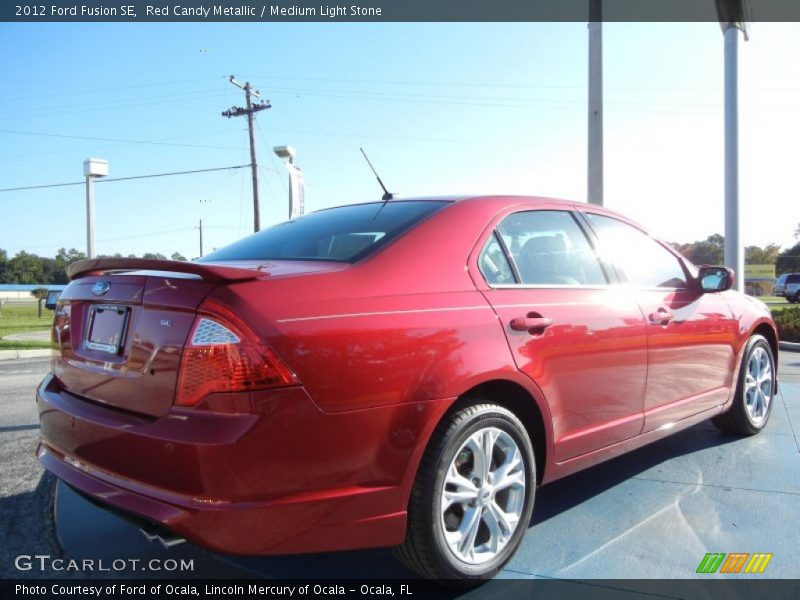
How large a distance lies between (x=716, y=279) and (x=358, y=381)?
2.94 m

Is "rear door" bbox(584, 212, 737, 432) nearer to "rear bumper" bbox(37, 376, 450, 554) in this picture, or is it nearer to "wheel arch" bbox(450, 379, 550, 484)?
"wheel arch" bbox(450, 379, 550, 484)

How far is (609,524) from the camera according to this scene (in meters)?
3.14

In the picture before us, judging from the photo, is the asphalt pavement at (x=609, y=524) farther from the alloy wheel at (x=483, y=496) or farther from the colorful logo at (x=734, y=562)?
the alloy wheel at (x=483, y=496)

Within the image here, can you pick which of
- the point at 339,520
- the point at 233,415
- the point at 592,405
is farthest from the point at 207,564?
the point at 592,405

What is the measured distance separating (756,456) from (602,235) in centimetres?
197

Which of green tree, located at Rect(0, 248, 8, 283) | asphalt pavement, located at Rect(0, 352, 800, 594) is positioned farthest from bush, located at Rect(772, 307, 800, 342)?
green tree, located at Rect(0, 248, 8, 283)

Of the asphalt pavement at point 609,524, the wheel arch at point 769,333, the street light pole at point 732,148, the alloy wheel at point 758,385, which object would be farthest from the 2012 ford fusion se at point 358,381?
the street light pole at point 732,148

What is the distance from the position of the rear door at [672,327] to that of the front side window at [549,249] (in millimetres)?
175

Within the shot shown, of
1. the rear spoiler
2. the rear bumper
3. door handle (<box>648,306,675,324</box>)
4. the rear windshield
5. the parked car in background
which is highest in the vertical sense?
the rear windshield

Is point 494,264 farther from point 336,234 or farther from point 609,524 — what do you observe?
point 609,524

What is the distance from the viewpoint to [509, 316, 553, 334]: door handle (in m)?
2.71

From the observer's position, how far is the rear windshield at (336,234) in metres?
2.74

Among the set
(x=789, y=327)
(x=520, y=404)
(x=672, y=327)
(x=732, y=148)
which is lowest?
(x=789, y=327)

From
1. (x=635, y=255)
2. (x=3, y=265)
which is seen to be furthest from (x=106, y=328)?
(x=3, y=265)
